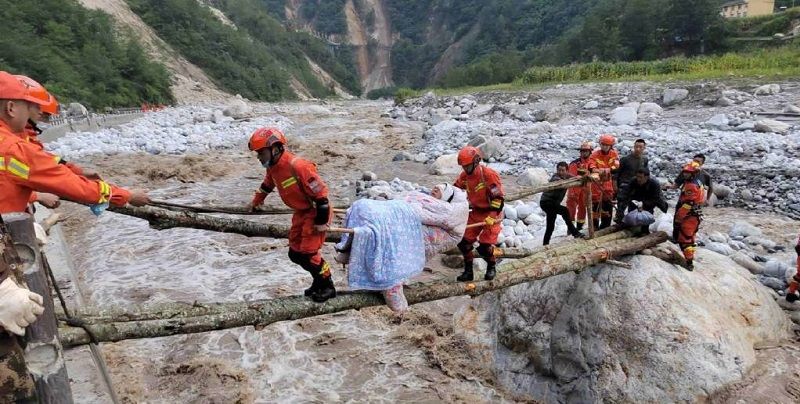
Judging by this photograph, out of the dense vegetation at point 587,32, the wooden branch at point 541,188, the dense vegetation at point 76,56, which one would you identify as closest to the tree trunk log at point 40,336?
the wooden branch at point 541,188

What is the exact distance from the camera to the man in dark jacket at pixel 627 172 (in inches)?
229

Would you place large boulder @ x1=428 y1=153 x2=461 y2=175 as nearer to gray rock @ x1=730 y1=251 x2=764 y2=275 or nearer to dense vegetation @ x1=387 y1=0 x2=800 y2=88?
gray rock @ x1=730 y1=251 x2=764 y2=275

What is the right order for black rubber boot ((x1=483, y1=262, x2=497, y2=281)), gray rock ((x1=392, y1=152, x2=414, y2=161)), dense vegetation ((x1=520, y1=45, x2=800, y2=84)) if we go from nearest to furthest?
black rubber boot ((x1=483, y1=262, x2=497, y2=281)) < gray rock ((x1=392, y1=152, x2=414, y2=161)) < dense vegetation ((x1=520, y1=45, x2=800, y2=84))

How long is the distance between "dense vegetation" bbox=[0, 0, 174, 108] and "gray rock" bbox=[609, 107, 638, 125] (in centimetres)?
2547

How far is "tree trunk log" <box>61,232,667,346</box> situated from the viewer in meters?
2.88

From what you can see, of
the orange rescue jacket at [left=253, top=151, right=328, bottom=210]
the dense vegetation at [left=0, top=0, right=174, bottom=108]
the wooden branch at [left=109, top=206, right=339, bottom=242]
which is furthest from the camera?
the dense vegetation at [left=0, top=0, right=174, bottom=108]

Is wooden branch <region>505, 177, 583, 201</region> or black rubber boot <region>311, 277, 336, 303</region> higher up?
black rubber boot <region>311, 277, 336, 303</region>

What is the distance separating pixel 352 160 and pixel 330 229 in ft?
46.7

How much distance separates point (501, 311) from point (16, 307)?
4.46m

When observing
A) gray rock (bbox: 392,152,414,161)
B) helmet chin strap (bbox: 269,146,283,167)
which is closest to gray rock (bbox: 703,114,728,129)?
gray rock (bbox: 392,152,414,161)

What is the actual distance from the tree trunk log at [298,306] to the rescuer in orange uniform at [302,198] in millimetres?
162

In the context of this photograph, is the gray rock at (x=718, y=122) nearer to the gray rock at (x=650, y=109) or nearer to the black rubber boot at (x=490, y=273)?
the gray rock at (x=650, y=109)

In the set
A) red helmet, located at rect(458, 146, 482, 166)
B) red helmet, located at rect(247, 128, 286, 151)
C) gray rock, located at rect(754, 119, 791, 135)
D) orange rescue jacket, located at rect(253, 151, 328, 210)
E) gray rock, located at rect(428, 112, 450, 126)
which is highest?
red helmet, located at rect(247, 128, 286, 151)

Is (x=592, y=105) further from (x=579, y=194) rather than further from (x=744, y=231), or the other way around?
(x=579, y=194)
